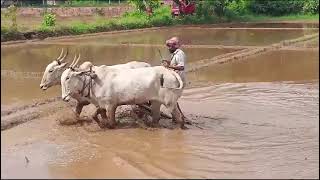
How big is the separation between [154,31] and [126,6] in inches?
445

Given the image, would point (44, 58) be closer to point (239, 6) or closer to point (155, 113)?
point (155, 113)

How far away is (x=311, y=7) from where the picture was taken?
130 feet

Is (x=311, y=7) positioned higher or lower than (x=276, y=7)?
higher

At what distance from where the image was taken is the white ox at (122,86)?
28.8 ft

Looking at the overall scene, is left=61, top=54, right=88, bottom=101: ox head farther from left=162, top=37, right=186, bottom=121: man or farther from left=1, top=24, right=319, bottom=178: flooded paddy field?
left=162, top=37, right=186, bottom=121: man

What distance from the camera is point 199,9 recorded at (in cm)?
3747

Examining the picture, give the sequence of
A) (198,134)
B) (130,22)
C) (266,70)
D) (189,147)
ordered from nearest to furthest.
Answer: (189,147)
(198,134)
(266,70)
(130,22)

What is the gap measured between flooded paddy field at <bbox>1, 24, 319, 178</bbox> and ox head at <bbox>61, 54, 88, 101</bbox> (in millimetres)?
651

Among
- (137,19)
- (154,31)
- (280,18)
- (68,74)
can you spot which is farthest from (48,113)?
(280,18)

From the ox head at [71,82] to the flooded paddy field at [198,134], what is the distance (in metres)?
0.65

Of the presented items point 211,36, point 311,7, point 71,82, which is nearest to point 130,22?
point 211,36

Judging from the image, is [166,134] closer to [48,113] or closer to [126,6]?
A: [48,113]

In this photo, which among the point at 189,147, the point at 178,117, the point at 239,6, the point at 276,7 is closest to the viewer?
the point at 189,147

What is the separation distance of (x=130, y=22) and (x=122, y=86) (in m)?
23.6
